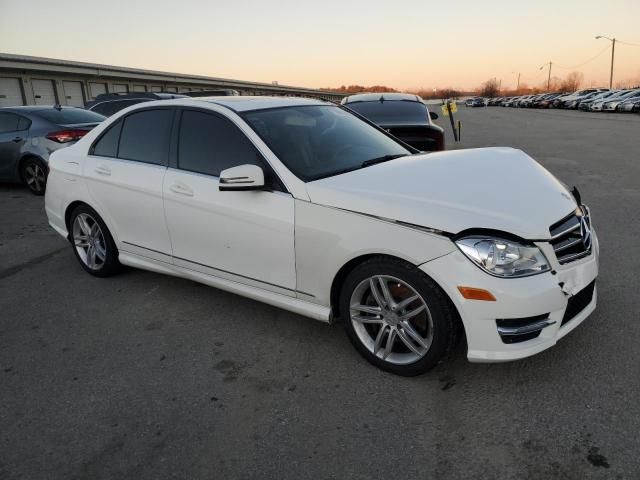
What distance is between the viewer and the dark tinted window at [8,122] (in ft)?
30.4

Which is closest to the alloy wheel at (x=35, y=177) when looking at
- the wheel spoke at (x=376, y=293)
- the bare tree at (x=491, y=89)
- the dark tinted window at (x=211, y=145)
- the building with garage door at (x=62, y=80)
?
the dark tinted window at (x=211, y=145)

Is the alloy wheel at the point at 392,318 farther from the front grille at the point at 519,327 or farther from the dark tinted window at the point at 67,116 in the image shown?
the dark tinted window at the point at 67,116

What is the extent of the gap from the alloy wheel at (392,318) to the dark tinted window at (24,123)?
27.5 feet

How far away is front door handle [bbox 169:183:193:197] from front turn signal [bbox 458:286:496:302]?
6.94 ft

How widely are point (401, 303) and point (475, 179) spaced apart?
0.90 metres

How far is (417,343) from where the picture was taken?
3.02m

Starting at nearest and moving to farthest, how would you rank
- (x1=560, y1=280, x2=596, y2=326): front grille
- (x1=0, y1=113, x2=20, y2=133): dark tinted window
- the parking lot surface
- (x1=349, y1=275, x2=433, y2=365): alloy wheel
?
the parking lot surface → (x1=560, y1=280, x2=596, y2=326): front grille → (x1=349, y1=275, x2=433, y2=365): alloy wheel → (x1=0, y1=113, x2=20, y2=133): dark tinted window

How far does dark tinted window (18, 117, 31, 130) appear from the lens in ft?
30.0

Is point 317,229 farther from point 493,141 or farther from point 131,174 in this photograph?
point 493,141

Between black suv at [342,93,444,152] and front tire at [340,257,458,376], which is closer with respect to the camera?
front tire at [340,257,458,376]

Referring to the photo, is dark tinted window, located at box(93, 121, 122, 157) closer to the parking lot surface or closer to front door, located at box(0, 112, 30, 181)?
the parking lot surface

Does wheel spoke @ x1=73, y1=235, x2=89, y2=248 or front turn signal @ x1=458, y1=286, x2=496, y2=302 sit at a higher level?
front turn signal @ x1=458, y1=286, x2=496, y2=302

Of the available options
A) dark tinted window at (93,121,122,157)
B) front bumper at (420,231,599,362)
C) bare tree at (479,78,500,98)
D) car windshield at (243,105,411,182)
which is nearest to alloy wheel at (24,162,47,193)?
dark tinted window at (93,121,122,157)

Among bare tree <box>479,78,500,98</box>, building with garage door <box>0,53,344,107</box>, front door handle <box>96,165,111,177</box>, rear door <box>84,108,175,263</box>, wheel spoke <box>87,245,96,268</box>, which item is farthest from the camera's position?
bare tree <box>479,78,500,98</box>
